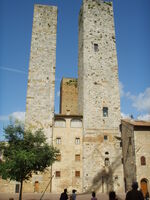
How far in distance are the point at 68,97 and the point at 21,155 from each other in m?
20.4

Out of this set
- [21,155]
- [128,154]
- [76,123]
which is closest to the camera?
[21,155]

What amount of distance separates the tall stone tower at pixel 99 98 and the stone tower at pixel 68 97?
5956mm

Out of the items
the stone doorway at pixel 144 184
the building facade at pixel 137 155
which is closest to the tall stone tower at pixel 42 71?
the building facade at pixel 137 155

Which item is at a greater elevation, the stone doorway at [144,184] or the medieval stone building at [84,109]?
the medieval stone building at [84,109]

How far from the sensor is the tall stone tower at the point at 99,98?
24859 mm

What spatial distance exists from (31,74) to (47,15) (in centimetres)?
956

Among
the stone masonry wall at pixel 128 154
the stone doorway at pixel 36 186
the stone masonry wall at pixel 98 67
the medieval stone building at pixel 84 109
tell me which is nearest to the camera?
the stone masonry wall at pixel 128 154

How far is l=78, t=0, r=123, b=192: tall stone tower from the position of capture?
2486 centimetres

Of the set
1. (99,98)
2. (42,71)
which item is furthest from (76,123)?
(42,71)

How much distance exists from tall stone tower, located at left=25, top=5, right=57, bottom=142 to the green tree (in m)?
6.91

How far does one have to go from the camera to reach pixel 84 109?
27.1m

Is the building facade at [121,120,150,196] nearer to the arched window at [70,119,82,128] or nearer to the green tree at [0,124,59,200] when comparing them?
the arched window at [70,119,82,128]

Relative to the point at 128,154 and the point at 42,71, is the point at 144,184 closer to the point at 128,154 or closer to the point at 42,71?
the point at 128,154

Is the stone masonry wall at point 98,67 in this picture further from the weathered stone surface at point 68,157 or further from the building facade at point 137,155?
the building facade at point 137,155
